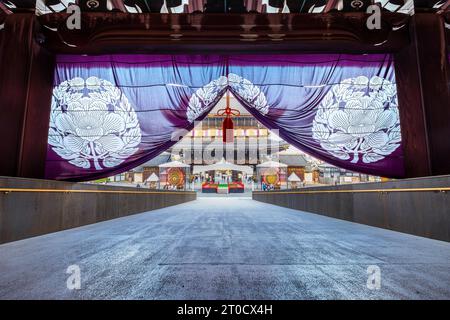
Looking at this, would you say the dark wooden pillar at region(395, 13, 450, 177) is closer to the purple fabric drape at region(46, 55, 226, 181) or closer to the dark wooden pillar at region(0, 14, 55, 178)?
the purple fabric drape at region(46, 55, 226, 181)

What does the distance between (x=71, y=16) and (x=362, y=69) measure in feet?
15.7

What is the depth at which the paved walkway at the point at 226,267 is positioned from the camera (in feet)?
5.19

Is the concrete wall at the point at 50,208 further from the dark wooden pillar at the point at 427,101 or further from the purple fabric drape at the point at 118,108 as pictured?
the dark wooden pillar at the point at 427,101

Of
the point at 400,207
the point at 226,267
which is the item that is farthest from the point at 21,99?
the point at 400,207

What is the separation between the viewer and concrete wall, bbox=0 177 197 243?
3234mm

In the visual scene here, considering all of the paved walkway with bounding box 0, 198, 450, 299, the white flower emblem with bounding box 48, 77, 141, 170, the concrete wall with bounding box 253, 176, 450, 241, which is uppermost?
the white flower emblem with bounding box 48, 77, 141, 170

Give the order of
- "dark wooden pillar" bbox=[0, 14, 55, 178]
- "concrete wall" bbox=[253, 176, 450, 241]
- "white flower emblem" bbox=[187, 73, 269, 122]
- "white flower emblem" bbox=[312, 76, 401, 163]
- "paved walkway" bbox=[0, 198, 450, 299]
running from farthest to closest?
1. "white flower emblem" bbox=[187, 73, 269, 122]
2. "white flower emblem" bbox=[312, 76, 401, 163]
3. "dark wooden pillar" bbox=[0, 14, 55, 178]
4. "concrete wall" bbox=[253, 176, 450, 241]
5. "paved walkway" bbox=[0, 198, 450, 299]

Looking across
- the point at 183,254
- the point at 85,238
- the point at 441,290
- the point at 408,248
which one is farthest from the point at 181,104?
the point at 441,290

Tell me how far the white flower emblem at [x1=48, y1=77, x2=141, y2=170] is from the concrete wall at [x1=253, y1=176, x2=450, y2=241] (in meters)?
4.02

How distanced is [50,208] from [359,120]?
4996mm

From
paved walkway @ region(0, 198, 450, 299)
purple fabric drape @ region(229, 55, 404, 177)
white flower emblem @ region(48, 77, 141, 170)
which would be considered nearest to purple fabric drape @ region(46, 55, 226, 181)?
white flower emblem @ region(48, 77, 141, 170)

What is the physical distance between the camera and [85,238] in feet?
11.1

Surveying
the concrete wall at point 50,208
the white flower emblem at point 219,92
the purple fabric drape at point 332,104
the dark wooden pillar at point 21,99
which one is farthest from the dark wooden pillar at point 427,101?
the dark wooden pillar at point 21,99

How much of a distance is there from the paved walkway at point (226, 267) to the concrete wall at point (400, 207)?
27cm
